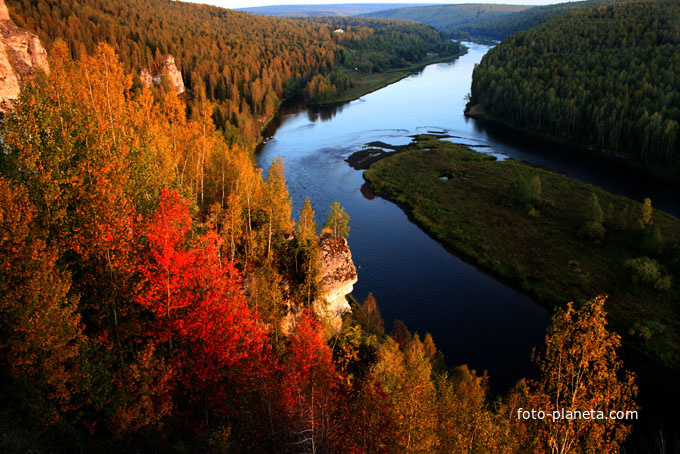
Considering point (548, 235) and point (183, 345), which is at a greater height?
point (183, 345)

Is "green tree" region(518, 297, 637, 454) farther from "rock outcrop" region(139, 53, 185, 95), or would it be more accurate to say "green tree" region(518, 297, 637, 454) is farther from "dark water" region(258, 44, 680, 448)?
"rock outcrop" region(139, 53, 185, 95)

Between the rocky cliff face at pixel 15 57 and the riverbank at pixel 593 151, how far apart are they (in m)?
98.3

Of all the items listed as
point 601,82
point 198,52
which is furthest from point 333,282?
point 198,52

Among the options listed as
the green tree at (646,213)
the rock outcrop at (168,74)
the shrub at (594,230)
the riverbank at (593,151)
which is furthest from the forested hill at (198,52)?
the green tree at (646,213)

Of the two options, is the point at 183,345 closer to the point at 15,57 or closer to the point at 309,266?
the point at 309,266

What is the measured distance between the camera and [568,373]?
15242 mm

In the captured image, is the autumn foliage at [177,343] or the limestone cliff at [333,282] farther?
the limestone cliff at [333,282]

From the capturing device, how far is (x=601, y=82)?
105 metres

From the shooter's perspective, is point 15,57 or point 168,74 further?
point 168,74

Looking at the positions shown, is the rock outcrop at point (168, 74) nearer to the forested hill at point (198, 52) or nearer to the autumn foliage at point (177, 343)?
the forested hill at point (198, 52)

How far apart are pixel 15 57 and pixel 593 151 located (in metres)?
105

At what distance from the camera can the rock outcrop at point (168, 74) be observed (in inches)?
4101

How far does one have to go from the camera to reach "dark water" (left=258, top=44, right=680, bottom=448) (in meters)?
40.4

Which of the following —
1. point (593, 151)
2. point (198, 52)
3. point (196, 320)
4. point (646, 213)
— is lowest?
point (593, 151)
